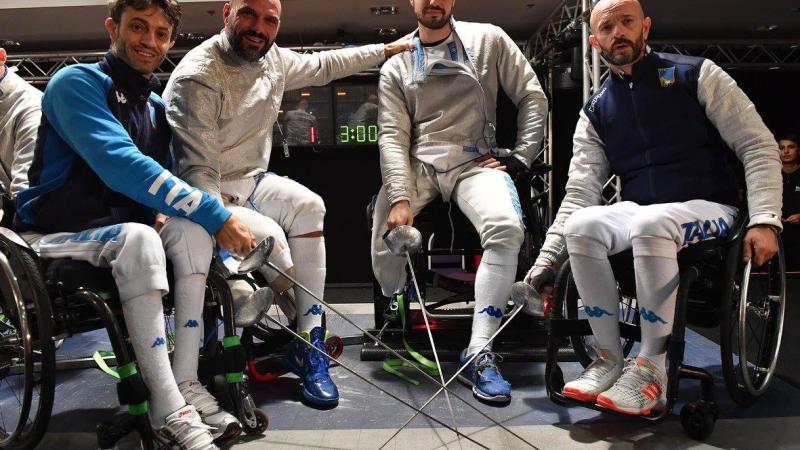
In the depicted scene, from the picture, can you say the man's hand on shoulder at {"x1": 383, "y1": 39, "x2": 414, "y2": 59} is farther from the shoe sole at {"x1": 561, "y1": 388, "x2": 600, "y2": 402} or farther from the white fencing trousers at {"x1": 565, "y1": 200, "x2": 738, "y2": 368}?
the shoe sole at {"x1": 561, "y1": 388, "x2": 600, "y2": 402}

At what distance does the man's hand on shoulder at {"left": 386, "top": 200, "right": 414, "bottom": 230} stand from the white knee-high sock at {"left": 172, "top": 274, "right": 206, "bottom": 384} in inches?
29.4

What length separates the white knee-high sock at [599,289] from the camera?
6.41ft

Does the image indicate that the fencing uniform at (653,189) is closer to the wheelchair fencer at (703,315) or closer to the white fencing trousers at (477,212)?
the wheelchair fencer at (703,315)

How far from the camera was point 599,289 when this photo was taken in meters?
1.95

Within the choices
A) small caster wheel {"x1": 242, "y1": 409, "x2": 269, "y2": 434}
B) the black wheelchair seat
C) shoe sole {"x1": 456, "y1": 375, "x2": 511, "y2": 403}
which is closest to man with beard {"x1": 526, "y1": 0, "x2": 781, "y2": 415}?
shoe sole {"x1": 456, "y1": 375, "x2": 511, "y2": 403}

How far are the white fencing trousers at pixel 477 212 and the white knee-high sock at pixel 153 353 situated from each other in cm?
104

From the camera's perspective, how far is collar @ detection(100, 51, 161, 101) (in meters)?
1.91

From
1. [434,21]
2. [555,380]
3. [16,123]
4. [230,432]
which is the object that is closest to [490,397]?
[555,380]

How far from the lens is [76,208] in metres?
1.84

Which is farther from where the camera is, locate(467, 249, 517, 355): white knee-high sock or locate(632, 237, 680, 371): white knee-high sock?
locate(467, 249, 517, 355): white knee-high sock

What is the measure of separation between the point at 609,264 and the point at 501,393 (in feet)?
1.65

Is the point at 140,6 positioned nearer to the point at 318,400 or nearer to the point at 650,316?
the point at 318,400

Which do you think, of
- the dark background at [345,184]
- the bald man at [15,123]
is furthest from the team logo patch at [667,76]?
the dark background at [345,184]

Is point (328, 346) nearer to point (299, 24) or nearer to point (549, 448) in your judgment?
point (549, 448)
